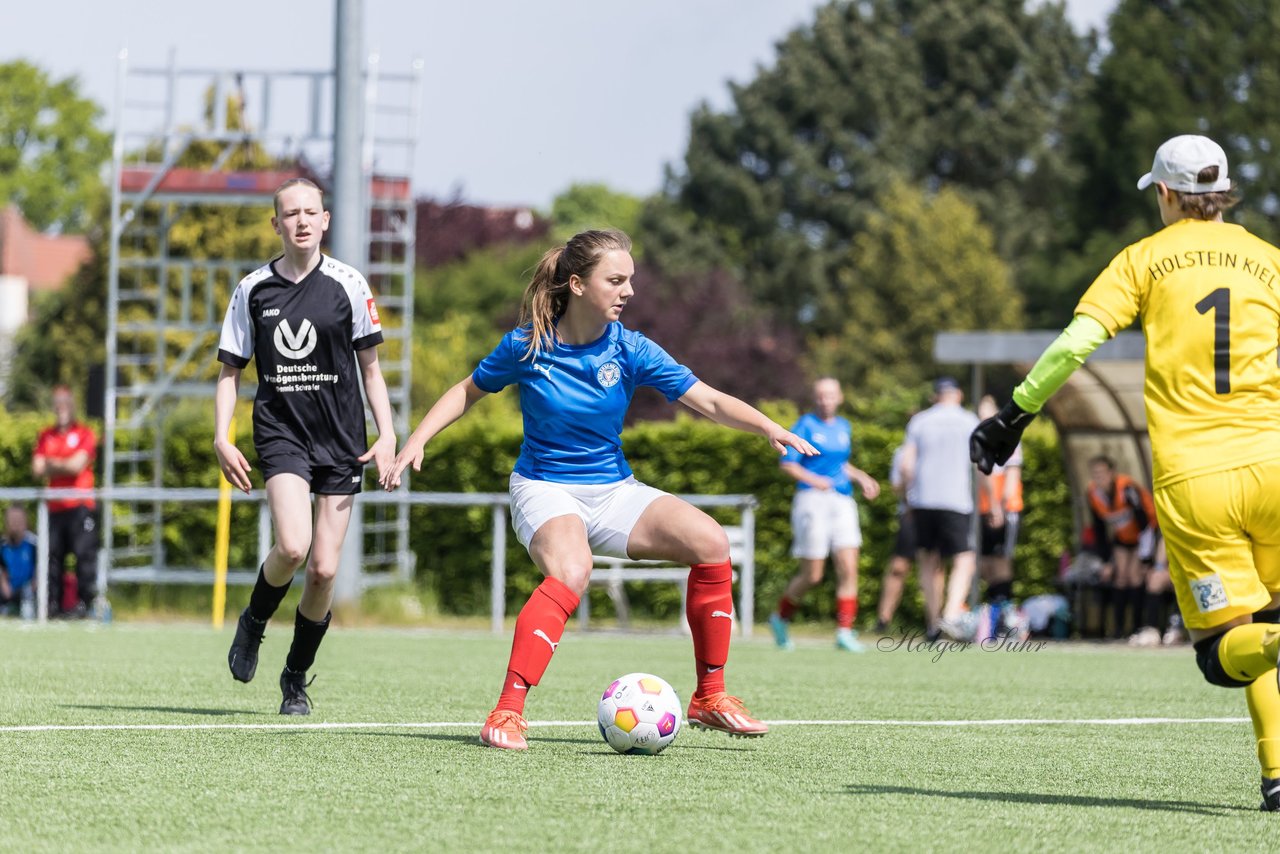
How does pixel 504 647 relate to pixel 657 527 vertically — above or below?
below

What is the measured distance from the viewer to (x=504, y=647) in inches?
531

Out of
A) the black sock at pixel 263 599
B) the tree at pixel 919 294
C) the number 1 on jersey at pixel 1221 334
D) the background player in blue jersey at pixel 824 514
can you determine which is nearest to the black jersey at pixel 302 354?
the black sock at pixel 263 599

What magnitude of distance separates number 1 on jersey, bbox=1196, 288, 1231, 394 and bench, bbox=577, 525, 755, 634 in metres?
10.1

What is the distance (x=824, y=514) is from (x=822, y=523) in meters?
0.08

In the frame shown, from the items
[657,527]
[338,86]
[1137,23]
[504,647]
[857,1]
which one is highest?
[857,1]

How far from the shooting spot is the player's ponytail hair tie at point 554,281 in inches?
255

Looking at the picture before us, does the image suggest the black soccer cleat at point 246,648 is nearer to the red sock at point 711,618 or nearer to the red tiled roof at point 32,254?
the red sock at point 711,618

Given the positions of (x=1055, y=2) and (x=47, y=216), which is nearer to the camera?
(x=1055, y=2)

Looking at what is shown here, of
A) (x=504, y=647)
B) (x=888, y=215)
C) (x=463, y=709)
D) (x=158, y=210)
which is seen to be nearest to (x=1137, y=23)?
(x=888, y=215)

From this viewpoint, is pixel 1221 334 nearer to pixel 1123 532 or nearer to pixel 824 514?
pixel 824 514

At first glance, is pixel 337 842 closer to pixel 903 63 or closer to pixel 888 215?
pixel 888 215

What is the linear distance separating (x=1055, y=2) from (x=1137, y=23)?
1264 centimetres

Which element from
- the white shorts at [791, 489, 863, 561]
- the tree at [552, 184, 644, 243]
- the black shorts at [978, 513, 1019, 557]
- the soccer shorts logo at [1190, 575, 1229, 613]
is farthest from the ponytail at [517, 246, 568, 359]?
the tree at [552, 184, 644, 243]

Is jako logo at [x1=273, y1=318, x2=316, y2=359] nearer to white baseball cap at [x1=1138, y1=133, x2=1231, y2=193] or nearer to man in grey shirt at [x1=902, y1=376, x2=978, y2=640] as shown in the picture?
white baseball cap at [x1=1138, y1=133, x2=1231, y2=193]
